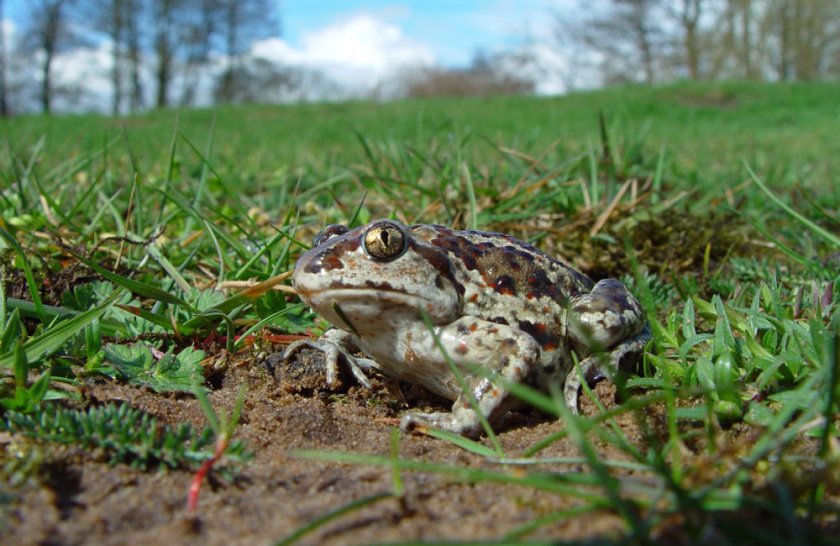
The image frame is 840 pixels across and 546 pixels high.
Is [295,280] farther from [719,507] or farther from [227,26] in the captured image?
[227,26]

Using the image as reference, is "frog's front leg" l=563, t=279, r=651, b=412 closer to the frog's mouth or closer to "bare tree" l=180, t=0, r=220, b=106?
the frog's mouth

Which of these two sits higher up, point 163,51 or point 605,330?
point 163,51

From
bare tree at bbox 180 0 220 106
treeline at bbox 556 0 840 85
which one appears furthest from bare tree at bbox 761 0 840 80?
bare tree at bbox 180 0 220 106

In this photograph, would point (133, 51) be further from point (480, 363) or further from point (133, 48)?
point (480, 363)

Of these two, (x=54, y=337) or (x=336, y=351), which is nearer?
(x=54, y=337)

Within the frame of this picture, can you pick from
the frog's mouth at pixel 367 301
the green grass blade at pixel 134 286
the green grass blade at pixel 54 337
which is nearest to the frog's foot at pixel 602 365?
the frog's mouth at pixel 367 301

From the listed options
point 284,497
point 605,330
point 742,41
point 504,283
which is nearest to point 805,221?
point 605,330
